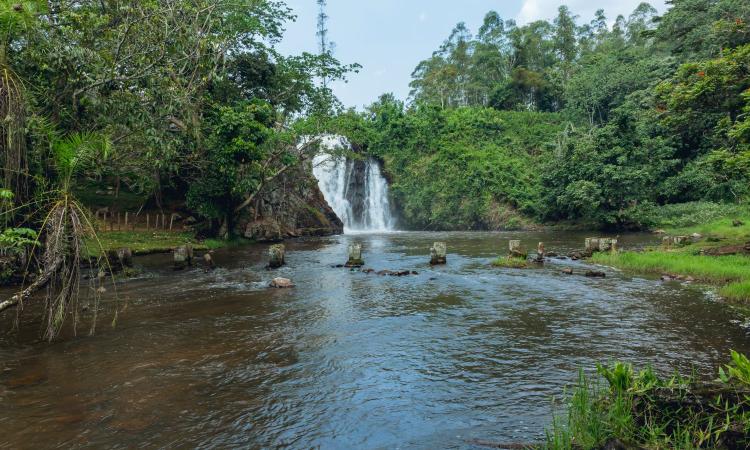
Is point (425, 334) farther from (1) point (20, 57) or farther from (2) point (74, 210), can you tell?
(1) point (20, 57)

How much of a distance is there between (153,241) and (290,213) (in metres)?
13.8

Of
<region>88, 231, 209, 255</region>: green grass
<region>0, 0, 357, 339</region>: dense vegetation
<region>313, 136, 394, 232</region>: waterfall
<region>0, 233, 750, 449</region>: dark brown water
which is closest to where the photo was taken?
<region>0, 233, 750, 449</region>: dark brown water

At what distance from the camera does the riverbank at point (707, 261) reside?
12.6m

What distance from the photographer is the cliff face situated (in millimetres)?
33500

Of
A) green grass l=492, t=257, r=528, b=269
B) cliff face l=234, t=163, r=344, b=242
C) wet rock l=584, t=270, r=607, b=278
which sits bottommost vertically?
wet rock l=584, t=270, r=607, b=278

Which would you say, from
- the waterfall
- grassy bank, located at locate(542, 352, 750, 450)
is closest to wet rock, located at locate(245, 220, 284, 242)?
the waterfall

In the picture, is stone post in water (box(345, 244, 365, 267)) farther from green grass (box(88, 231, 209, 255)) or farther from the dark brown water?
green grass (box(88, 231, 209, 255))

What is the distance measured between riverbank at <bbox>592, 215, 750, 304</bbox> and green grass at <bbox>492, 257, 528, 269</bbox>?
135 inches

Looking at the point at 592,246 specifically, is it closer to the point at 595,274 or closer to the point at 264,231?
the point at 595,274

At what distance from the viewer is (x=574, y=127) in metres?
46.8

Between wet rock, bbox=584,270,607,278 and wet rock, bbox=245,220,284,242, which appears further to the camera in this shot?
A: wet rock, bbox=245,220,284,242

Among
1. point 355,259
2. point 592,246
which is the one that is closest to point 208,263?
point 355,259

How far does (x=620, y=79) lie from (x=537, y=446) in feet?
173

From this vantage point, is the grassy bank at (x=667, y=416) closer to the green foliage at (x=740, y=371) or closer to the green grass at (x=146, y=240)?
the green foliage at (x=740, y=371)
